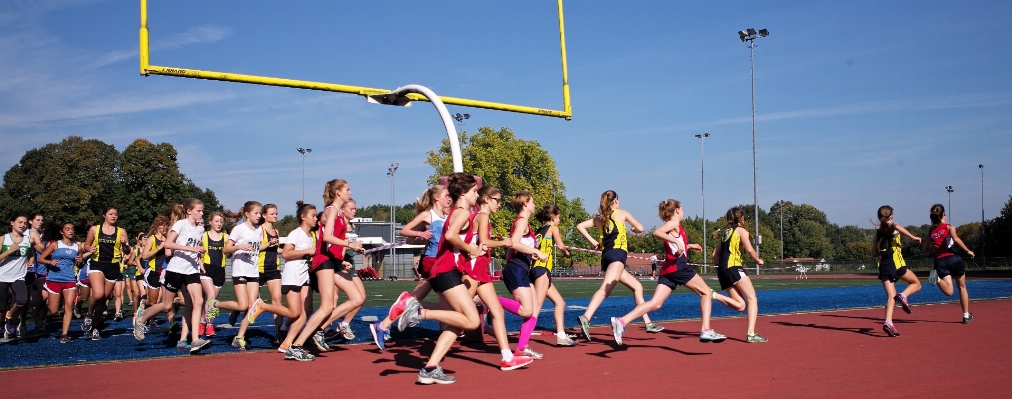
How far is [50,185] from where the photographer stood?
59.1 metres

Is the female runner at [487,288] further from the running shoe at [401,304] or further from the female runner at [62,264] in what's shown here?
the female runner at [62,264]

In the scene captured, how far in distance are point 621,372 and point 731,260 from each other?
9.68 feet

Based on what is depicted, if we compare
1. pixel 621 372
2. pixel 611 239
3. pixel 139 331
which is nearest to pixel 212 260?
pixel 139 331

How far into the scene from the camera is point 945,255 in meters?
12.7

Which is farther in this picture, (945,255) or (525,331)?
(945,255)

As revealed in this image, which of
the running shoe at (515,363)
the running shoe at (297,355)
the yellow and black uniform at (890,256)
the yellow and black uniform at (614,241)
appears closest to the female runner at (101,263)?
the running shoe at (297,355)

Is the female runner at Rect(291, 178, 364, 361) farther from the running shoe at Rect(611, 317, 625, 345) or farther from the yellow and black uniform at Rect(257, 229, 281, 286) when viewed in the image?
the running shoe at Rect(611, 317, 625, 345)

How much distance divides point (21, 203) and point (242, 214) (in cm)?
5902

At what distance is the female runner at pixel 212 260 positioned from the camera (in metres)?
9.98

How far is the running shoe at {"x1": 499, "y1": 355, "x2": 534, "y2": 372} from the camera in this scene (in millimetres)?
7584

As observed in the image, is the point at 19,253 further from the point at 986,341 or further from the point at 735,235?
the point at 986,341

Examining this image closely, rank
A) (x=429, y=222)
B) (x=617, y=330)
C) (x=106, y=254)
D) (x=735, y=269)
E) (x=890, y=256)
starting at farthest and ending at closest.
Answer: (x=106, y=254) < (x=890, y=256) < (x=735, y=269) < (x=429, y=222) < (x=617, y=330)

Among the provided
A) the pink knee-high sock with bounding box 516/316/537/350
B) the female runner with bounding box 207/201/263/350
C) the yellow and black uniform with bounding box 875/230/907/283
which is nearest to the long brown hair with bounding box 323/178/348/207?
the female runner with bounding box 207/201/263/350

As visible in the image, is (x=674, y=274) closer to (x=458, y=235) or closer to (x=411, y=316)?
(x=458, y=235)
